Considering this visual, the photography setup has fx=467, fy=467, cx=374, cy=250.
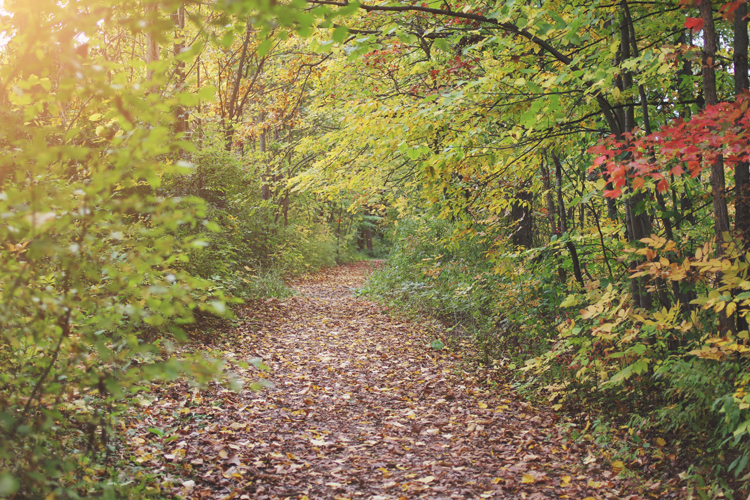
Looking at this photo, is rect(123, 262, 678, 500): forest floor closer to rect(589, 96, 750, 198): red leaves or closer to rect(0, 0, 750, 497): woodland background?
rect(0, 0, 750, 497): woodland background

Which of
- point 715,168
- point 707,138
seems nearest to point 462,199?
point 715,168

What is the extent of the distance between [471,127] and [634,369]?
2.78 metres

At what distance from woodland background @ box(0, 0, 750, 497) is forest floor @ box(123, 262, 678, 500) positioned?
16.0 inches

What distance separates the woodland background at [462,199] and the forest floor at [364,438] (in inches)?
16.0

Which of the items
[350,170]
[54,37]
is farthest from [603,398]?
[350,170]

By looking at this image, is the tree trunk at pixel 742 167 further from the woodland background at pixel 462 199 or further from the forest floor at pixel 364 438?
the forest floor at pixel 364 438

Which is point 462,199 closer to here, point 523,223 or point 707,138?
point 523,223

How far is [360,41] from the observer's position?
3.54m

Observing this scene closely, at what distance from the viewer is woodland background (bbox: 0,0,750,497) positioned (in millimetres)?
1898

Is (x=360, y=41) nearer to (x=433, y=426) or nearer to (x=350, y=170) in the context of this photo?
(x=433, y=426)

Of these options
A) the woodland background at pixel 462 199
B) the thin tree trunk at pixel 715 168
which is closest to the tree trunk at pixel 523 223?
the woodland background at pixel 462 199

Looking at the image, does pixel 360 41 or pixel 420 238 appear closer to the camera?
pixel 360 41

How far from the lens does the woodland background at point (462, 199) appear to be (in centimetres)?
190

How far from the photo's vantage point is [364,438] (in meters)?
4.36
